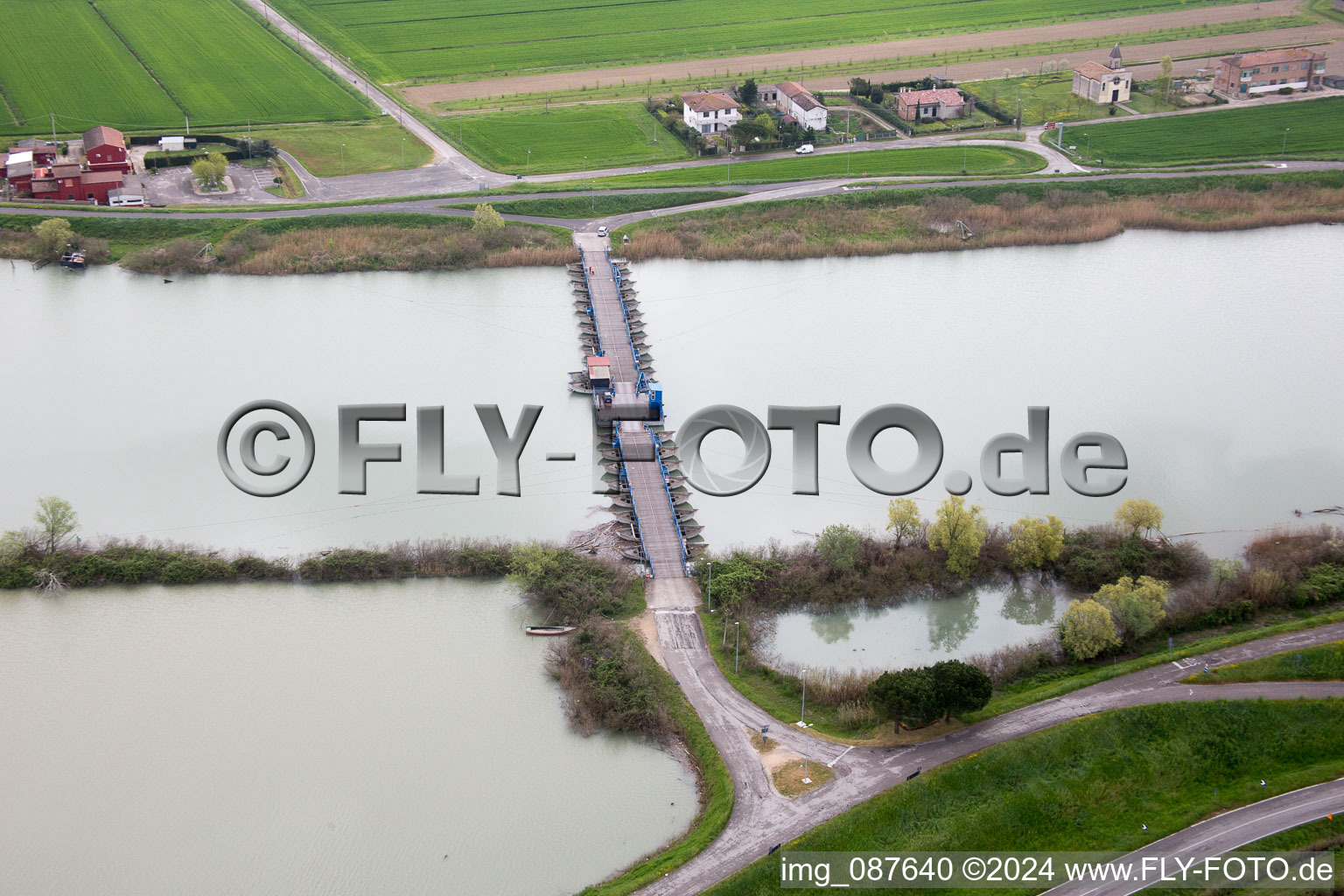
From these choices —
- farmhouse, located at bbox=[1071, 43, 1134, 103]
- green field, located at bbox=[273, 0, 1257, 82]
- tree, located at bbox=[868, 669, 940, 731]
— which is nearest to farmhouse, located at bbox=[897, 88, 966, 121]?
farmhouse, located at bbox=[1071, 43, 1134, 103]

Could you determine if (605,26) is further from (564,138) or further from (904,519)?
(904,519)

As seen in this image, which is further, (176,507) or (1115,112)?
(1115,112)

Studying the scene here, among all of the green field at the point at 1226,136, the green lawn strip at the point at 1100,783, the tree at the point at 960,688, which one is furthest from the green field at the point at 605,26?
the green lawn strip at the point at 1100,783

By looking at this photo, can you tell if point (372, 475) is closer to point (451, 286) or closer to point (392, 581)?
point (392, 581)

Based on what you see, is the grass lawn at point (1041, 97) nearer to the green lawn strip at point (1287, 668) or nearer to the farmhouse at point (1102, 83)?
the farmhouse at point (1102, 83)

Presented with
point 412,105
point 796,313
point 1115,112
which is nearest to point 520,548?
point 796,313

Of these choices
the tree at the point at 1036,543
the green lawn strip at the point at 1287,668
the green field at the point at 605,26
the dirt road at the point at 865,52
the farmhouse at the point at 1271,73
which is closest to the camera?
the green lawn strip at the point at 1287,668
